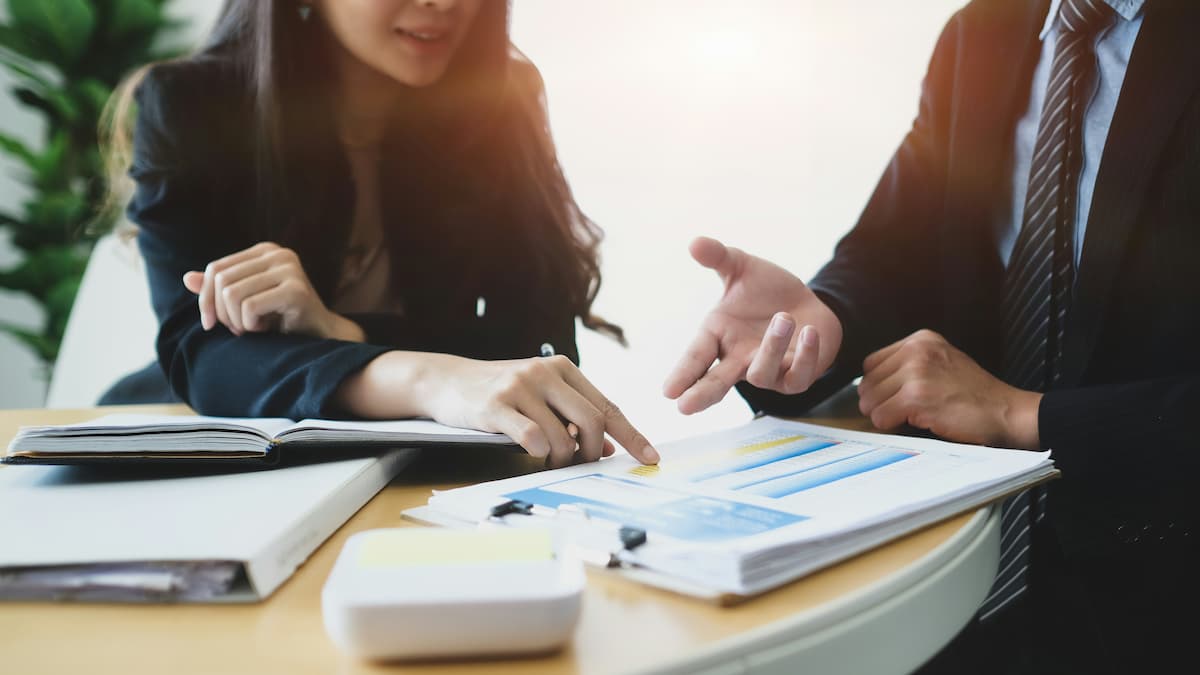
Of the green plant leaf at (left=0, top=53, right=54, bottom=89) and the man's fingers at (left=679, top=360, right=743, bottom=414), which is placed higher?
the man's fingers at (left=679, top=360, right=743, bottom=414)

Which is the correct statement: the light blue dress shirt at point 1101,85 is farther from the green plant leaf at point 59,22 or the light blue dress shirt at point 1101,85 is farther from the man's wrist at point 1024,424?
the green plant leaf at point 59,22

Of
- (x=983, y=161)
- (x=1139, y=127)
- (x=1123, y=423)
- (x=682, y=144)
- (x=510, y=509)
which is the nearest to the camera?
(x=510, y=509)

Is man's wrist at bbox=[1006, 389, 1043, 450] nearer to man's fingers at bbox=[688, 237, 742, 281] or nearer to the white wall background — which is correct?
man's fingers at bbox=[688, 237, 742, 281]

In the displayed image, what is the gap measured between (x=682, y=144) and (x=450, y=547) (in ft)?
6.07

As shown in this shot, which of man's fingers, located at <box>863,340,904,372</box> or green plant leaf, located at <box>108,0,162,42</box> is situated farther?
green plant leaf, located at <box>108,0,162,42</box>

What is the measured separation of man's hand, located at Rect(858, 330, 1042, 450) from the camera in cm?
80

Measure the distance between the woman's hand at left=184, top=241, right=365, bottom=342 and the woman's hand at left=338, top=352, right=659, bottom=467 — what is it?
219 millimetres

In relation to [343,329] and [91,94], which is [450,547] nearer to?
[343,329]

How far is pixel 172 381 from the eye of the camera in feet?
3.14

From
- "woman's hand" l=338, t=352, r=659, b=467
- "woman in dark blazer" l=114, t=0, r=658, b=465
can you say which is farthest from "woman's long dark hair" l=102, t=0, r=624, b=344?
"woman's hand" l=338, t=352, r=659, b=467

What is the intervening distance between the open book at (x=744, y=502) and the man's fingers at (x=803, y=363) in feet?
0.31

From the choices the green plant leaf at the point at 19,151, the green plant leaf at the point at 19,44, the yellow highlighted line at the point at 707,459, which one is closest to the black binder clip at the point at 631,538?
the yellow highlighted line at the point at 707,459

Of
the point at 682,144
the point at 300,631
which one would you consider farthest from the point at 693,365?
the point at 682,144

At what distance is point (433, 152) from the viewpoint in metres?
1.45
